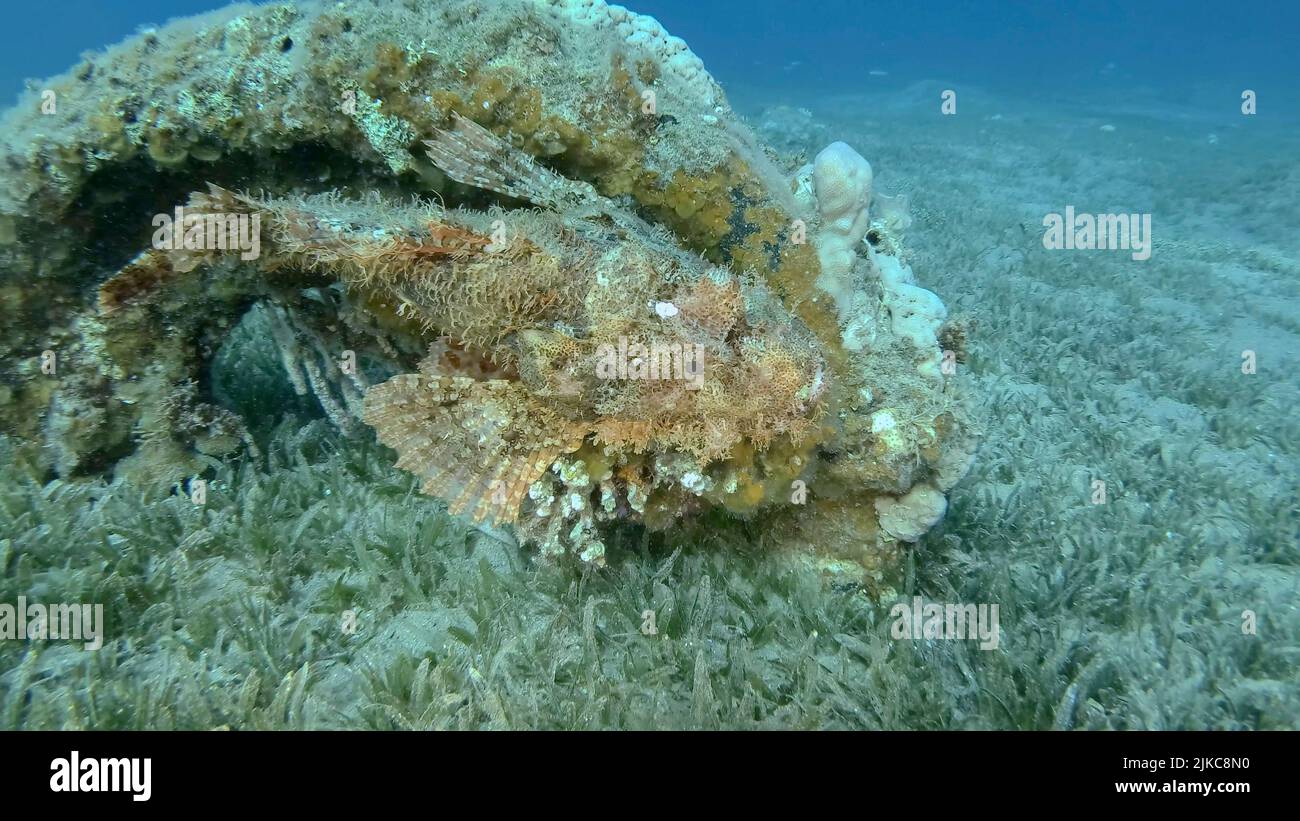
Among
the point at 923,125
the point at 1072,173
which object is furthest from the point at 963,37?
the point at 1072,173

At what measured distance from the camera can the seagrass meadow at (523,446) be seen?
3.00m

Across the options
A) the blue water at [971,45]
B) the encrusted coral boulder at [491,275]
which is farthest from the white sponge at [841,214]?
the blue water at [971,45]

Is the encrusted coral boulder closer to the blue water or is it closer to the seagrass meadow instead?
the seagrass meadow

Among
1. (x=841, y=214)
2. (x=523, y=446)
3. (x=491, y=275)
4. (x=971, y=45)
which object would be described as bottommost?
(x=523, y=446)

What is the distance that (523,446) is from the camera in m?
3.10

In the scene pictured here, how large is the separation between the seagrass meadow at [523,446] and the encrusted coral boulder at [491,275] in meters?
0.02

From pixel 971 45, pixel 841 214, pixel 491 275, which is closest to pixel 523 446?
pixel 491 275

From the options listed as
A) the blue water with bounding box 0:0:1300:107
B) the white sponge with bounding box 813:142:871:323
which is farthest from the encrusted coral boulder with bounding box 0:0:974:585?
the blue water with bounding box 0:0:1300:107

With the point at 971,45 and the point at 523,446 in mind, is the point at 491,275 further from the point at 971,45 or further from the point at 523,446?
the point at 971,45

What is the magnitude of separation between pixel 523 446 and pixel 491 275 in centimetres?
78

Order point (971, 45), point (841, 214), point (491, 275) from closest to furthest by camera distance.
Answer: point (491, 275), point (841, 214), point (971, 45)

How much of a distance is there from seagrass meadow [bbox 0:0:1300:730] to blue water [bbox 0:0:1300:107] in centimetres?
2053

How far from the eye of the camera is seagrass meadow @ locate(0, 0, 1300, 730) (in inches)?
118

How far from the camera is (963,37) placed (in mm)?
88188
